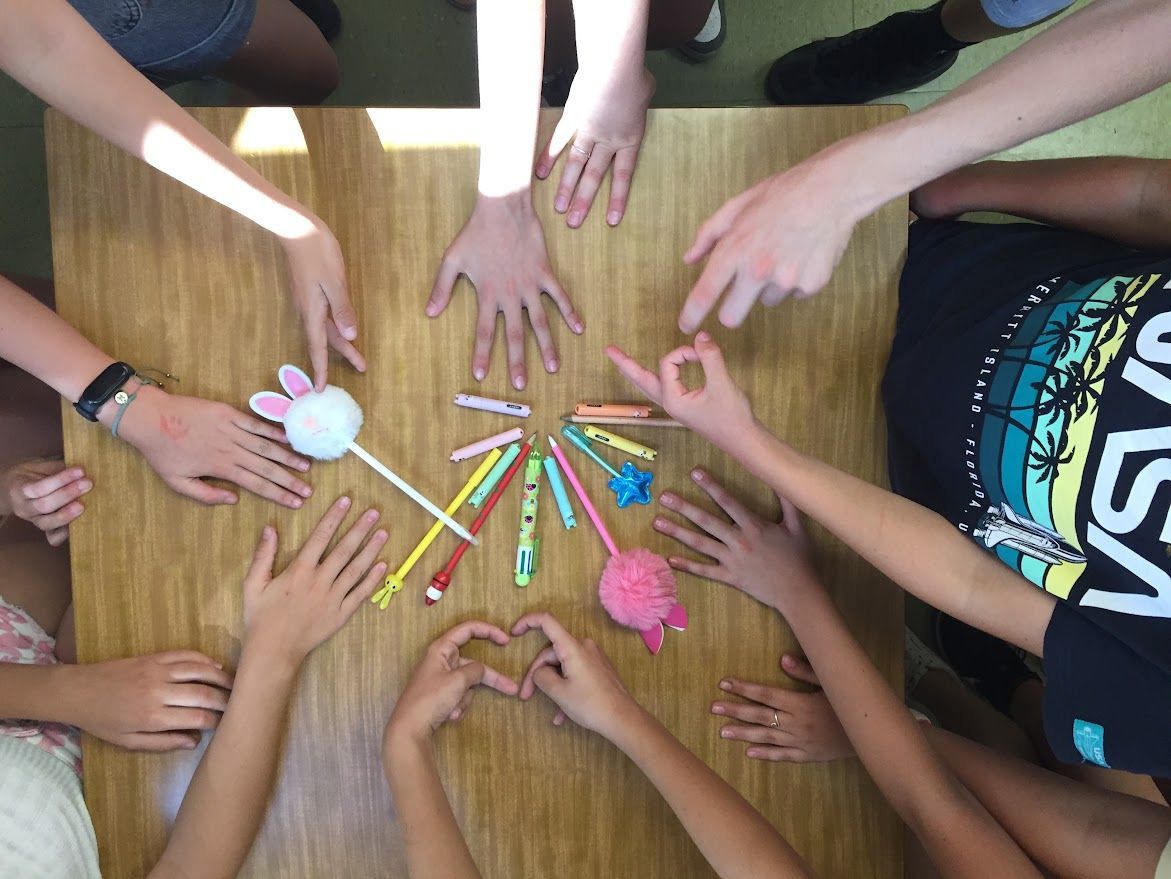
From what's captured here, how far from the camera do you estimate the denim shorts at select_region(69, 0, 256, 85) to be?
0.77m

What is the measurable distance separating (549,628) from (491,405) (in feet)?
0.75

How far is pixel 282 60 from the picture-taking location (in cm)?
100

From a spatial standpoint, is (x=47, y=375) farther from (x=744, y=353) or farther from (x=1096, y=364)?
(x=1096, y=364)

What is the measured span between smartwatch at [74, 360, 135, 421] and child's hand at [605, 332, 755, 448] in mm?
484

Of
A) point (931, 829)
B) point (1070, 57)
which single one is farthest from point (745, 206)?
point (931, 829)

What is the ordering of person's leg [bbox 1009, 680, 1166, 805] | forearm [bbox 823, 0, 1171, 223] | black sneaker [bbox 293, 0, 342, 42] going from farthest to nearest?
black sneaker [bbox 293, 0, 342, 42] → person's leg [bbox 1009, 680, 1166, 805] → forearm [bbox 823, 0, 1171, 223]

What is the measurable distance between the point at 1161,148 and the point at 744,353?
3.53ft

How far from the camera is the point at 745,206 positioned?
0.66 metres

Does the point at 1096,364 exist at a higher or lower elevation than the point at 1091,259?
lower

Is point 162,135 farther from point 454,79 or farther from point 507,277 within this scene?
point 454,79

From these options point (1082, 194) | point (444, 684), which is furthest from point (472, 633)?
point (1082, 194)

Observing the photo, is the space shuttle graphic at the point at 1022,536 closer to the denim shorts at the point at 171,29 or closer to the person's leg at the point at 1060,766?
the person's leg at the point at 1060,766

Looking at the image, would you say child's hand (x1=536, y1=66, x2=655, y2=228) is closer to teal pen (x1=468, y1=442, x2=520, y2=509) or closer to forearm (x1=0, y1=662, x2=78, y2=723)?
teal pen (x1=468, y1=442, x2=520, y2=509)

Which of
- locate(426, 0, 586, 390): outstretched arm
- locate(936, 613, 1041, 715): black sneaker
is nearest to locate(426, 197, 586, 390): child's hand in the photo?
locate(426, 0, 586, 390): outstretched arm
